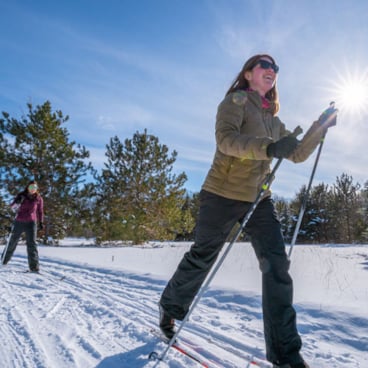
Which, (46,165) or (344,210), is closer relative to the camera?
(46,165)

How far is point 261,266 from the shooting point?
192cm

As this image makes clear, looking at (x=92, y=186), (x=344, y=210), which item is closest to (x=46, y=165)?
(x=92, y=186)

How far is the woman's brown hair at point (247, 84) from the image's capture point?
7.17ft

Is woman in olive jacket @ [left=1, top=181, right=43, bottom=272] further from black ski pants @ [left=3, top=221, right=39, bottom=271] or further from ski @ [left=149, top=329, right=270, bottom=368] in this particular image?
ski @ [left=149, top=329, right=270, bottom=368]

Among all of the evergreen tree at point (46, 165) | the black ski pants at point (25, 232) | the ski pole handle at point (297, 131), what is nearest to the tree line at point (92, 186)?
the evergreen tree at point (46, 165)

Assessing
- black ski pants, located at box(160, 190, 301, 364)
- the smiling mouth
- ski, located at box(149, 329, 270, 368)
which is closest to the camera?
black ski pants, located at box(160, 190, 301, 364)

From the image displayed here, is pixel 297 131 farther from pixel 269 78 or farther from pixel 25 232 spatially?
pixel 25 232

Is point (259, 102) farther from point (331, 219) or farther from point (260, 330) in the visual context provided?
point (331, 219)

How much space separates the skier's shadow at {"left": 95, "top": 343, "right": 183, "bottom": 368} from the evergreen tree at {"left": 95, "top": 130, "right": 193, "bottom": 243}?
13.5 m

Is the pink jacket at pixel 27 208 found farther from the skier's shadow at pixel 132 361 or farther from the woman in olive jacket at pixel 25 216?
the skier's shadow at pixel 132 361

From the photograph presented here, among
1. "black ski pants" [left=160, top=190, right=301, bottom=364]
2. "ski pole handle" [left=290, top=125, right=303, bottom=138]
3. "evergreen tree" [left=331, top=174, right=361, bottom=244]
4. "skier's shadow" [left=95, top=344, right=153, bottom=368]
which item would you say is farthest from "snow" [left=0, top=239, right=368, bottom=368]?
"evergreen tree" [left=331, top=174, right=361, bottom=244]

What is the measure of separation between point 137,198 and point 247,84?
13.9 metres

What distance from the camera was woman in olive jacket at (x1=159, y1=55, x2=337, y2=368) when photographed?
1.72 metres

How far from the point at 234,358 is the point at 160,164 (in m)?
14.4
